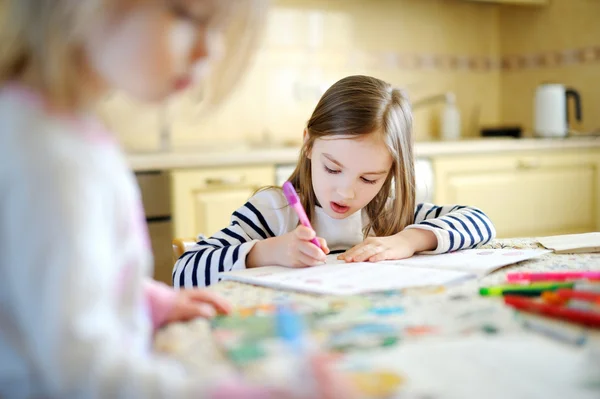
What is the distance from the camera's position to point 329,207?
141 cm

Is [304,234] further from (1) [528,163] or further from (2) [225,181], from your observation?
(1) [528,163]

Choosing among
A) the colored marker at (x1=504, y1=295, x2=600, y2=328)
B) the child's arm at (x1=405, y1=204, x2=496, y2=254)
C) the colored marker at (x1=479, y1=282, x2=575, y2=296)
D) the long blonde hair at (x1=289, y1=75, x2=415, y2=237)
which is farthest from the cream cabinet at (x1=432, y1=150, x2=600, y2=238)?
the colored marker at (x1=504, y1=295, x2=600, y2=328)

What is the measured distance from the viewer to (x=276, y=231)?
144 cm

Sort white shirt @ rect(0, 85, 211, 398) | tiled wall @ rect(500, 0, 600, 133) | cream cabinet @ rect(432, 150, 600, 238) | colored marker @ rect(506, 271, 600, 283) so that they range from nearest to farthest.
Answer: white shirt @ rect(0, 85, 211, 398)
colored marker @ rect(506, 271, 600, 283)
cream cabinet @ rect(432, 150, 600, 238)
tiled wall @ rect(500, 0, 600, 133)

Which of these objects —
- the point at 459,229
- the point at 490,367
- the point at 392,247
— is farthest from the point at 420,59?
the point at 490,367

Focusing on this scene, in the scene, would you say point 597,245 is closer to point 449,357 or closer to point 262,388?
point 449,357

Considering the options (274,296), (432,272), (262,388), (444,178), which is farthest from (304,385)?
(444,178)

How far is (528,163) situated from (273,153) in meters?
1.24

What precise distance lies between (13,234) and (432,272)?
64 cm

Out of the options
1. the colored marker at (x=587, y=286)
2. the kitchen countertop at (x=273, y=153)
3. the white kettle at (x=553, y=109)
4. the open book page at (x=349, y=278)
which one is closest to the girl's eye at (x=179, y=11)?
the open book page at (x=349, y=278)

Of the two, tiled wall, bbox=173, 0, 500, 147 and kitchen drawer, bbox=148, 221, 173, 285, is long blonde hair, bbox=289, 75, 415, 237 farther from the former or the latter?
tiled wall, bbox=173, 0, 500, 147

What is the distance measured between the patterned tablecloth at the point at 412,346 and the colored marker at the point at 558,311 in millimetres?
16

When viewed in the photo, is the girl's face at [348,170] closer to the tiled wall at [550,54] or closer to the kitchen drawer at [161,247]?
the kitchen drawer at [161,247]

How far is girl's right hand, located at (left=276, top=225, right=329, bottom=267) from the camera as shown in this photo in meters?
1.10
